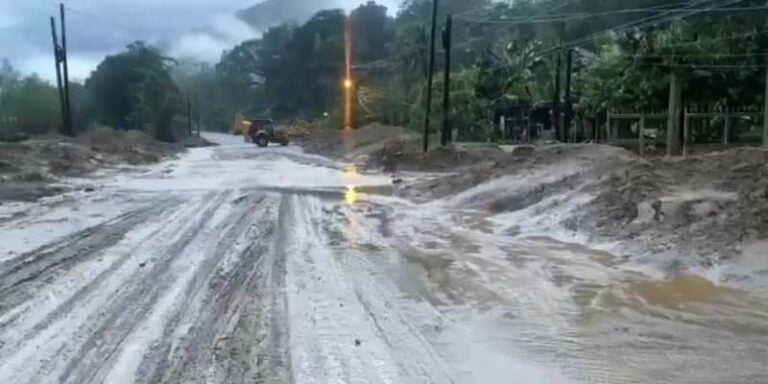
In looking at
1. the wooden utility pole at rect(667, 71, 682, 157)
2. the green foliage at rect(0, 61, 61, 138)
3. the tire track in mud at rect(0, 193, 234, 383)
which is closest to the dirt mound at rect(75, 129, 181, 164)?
the green foliage at rect(0, 61, 61, 138)

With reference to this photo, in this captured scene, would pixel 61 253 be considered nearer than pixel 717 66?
Yes

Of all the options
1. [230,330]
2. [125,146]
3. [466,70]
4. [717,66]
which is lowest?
[125,146]

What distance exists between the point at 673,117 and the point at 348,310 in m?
20.7

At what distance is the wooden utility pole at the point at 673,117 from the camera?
25.8 meters

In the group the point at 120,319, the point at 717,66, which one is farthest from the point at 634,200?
the point at 717,66

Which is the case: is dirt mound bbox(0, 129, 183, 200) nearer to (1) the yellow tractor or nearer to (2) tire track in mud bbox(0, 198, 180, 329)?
(2) tire track in mud bbox(0, 198, 180, 329)

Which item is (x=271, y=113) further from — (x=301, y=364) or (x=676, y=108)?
(x=301, y=364)

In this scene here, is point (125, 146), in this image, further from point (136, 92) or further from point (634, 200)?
point (634, 200)

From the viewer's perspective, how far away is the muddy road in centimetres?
580

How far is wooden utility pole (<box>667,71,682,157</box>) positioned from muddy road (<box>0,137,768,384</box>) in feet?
45.9

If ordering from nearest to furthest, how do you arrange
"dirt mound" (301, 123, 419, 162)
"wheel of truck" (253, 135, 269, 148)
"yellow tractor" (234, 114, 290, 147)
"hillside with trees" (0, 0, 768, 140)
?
"hillside with trees" (0, 0, 768, 140) → "dirt mound" (301, 123, 419, 162) → "wheel of truck" (253, 135, 269, 148) → "yellow tractor" (234, 114, 290, 147)

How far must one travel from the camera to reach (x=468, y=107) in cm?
4681

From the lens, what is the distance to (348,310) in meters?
7.55

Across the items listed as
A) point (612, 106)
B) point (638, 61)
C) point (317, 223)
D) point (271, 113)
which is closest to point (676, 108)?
point (638, 61)
